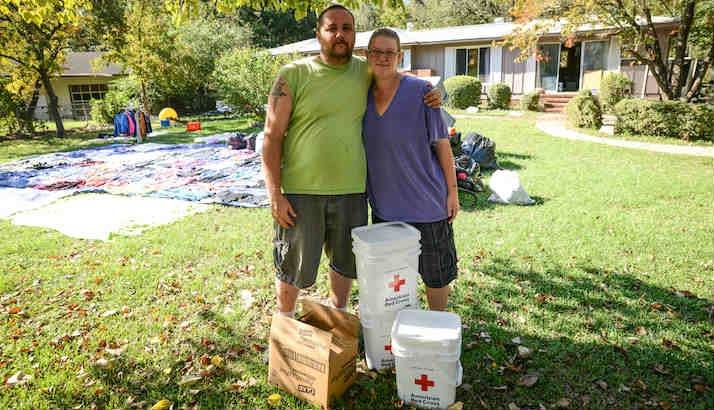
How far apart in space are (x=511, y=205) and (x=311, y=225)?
421cm

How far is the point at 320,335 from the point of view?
8.15 ft

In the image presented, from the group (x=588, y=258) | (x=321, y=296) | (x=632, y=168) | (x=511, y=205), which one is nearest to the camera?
(x=321, y=296)

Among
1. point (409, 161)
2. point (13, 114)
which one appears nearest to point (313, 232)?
point (409, 161)

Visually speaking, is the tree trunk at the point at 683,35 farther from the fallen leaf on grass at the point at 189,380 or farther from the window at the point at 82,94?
the window at the point at 82,94

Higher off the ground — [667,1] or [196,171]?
[667,1]

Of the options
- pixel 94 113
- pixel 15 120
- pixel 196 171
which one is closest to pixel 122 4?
pixel 94 113

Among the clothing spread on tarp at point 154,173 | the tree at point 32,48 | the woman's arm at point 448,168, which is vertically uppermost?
the tree at point 32,48

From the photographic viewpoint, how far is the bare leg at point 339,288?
3055mm

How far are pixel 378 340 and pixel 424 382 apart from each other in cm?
41

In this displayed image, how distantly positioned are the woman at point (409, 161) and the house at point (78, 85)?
1135 inches

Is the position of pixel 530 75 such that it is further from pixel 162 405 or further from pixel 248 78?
pixel 162 405

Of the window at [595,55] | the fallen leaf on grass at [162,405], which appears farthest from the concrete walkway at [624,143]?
the fallen leaf on grass at [162,405]

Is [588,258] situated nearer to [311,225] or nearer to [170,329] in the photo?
[311,225]

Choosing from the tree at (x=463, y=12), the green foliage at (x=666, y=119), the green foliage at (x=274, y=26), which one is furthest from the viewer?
the tree at (x=463, y=12)
